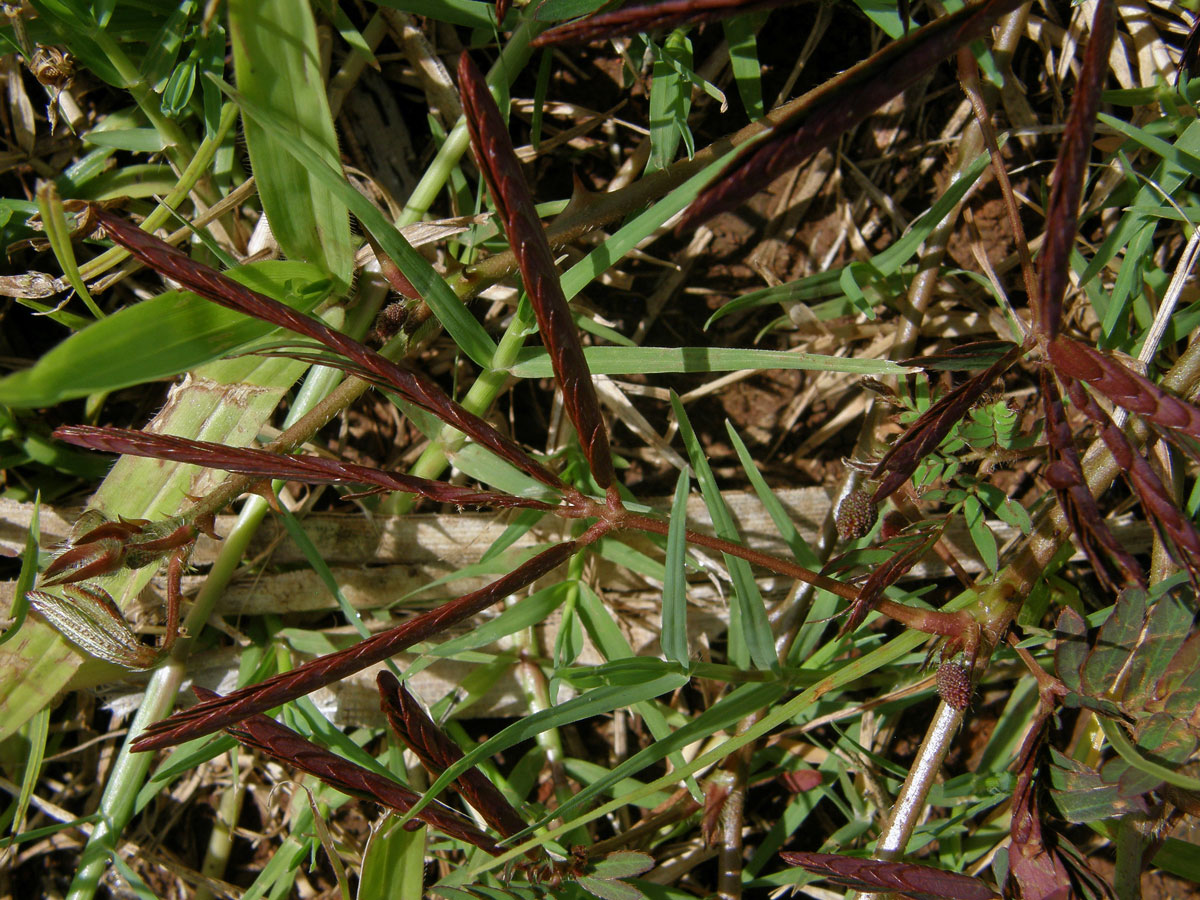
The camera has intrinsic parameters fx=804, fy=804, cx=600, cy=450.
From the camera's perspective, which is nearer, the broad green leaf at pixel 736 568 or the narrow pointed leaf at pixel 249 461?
the narrow pointed leaf at pixel 249 461

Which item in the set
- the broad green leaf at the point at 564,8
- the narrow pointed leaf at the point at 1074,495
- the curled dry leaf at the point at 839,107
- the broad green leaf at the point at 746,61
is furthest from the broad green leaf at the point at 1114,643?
the broad green leaf at the point at 564,8

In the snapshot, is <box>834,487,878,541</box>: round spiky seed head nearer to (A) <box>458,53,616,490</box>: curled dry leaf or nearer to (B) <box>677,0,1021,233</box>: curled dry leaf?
(A) <box>458,53,616,490</box>: curled dry leaf

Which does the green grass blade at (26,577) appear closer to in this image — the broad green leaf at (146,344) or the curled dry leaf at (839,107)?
the broad green leaf at (146,344)

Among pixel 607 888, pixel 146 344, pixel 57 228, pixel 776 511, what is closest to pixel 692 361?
pixel 776 511

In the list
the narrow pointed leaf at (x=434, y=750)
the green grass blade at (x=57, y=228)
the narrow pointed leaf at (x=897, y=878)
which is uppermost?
the green grass blade at (x=57, y=228)

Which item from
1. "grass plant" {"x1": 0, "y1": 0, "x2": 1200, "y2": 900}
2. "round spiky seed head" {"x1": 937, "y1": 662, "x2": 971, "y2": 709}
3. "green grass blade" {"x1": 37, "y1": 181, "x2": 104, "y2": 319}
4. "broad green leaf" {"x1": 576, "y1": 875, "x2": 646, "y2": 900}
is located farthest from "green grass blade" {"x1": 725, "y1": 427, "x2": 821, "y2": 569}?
"green grass blade" {"x1": 37, "y1": 181, "x2": 104, "y2": 319}

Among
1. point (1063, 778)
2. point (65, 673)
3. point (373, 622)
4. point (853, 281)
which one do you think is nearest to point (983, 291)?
point (853, 281)

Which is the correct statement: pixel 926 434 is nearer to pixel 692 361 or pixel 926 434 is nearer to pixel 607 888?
pixel 692 361

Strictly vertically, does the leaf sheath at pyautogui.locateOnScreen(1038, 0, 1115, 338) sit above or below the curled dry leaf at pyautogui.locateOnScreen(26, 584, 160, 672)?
above
